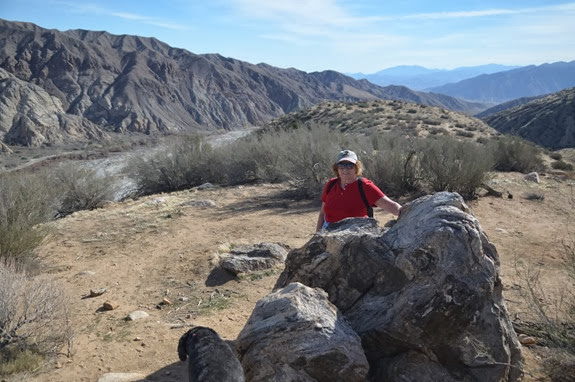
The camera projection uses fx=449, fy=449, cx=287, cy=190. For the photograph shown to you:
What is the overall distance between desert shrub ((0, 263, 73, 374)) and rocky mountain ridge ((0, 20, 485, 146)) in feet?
195

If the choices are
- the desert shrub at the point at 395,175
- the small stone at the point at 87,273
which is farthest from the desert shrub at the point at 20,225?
A: the desert shrub at the point at 395,175

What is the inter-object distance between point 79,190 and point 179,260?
6131 mm

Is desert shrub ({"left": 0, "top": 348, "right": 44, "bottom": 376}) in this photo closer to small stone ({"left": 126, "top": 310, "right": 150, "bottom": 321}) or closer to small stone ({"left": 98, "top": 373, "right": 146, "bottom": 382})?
small stone ({"left": 98, "top": 373, "right": 146, "bottom": 382})

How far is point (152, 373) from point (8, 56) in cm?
9604

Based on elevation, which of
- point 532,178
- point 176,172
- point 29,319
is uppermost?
point 29,319

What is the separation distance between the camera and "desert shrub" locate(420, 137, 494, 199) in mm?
9812

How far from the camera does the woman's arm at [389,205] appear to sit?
142 inches

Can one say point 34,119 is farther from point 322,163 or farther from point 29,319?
point 29,319

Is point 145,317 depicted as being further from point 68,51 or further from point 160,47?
point 160,47

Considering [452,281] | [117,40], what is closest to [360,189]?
[452,281]

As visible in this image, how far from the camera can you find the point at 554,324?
3.11m

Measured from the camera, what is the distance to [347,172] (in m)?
4.06

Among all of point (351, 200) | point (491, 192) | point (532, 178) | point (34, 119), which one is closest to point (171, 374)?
point (351, 200)

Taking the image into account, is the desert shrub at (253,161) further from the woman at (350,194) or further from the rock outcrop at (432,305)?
the rock outcrop at (432,305)
